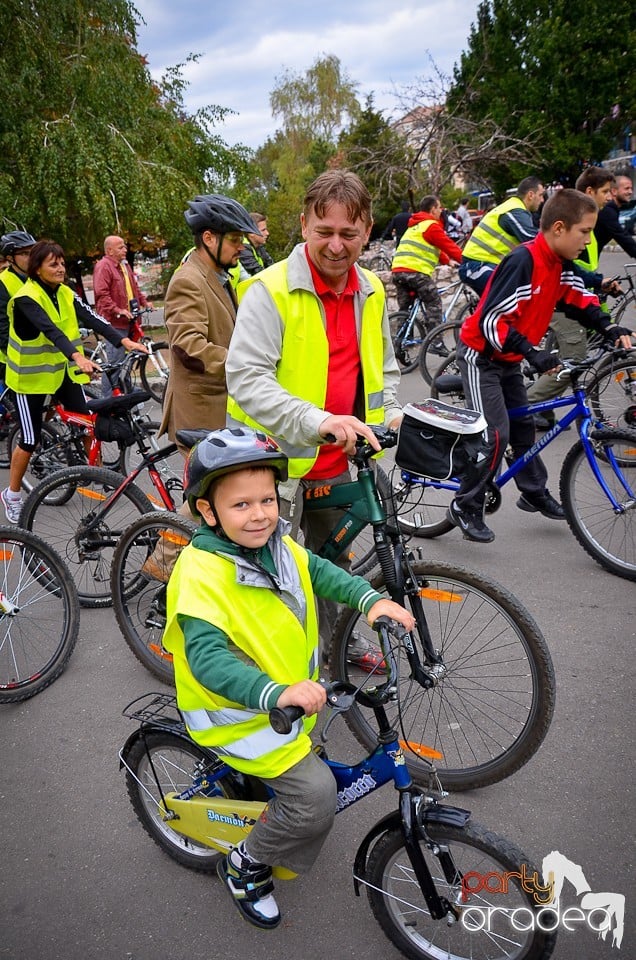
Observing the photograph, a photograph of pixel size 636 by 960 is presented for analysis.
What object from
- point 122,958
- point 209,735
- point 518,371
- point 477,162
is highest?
point 477,162

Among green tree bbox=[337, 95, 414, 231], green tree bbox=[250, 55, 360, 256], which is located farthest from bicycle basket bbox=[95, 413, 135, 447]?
green tree bbox=[250, 55, 360, 256]

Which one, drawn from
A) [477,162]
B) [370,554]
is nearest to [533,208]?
[370,554]

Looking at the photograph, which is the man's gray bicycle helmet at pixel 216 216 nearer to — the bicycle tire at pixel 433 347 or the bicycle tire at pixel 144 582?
the bicycle tire at pixel 144 582

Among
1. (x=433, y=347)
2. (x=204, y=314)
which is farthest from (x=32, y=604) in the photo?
(x=433, y=347)

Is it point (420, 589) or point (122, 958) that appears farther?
point (420, 589)

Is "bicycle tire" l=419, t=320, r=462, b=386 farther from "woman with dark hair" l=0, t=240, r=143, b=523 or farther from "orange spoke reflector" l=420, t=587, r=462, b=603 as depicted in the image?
"orange spoke reflector" l=420, t=587, r=462, b=603

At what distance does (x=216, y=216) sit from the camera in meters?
3.57

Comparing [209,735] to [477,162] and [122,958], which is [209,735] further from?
[477,162]

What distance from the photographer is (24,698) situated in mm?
3594

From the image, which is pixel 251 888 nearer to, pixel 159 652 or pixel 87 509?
pixel 159 652

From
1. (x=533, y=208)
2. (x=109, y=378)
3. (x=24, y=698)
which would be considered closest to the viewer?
(x=24, y=698)

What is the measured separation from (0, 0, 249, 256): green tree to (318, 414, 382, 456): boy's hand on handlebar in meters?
10.4

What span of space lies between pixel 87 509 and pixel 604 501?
10.2ft

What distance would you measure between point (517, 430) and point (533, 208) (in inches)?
150
